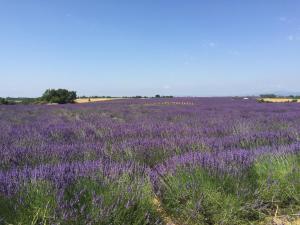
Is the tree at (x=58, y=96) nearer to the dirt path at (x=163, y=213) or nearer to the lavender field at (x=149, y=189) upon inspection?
the lavender field at (x=149, y=189)

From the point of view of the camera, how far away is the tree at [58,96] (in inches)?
1261

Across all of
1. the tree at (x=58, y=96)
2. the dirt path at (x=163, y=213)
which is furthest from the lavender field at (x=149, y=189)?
the tree at (x=58, y=96)

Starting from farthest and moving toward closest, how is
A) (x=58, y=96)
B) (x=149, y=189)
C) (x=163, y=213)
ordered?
(x=58, y=96) < (x=163, y=213) < (x=149, y=189)

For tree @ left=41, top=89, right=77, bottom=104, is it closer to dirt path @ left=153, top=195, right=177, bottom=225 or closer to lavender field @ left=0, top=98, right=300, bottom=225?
lavender field @ left=0, top=98, right=300, bottom=225

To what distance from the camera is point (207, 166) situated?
2.83 metres

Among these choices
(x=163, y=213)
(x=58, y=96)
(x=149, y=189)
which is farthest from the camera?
(x=58, y=96)

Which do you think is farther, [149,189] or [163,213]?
[163,213]

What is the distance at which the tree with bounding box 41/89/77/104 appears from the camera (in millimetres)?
32031

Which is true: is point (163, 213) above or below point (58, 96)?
below

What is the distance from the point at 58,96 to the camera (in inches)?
1298

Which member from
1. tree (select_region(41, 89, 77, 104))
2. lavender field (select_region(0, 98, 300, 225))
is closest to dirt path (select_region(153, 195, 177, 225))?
lavender field (select_region(0, 98, 300, 225))

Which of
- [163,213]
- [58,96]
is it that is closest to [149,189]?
[163,213]

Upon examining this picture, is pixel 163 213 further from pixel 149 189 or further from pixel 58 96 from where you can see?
pixel 58 96

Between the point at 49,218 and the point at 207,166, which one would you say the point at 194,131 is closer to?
the point at 207,166
